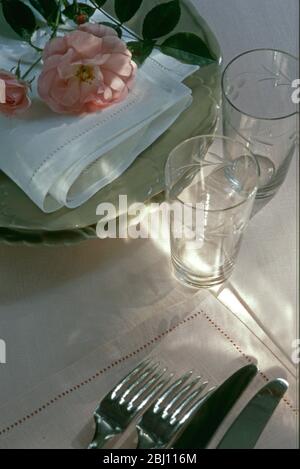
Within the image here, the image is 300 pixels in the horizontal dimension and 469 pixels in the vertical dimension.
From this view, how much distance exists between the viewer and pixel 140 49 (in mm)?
855

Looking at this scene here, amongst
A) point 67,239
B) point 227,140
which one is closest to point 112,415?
point 67,239

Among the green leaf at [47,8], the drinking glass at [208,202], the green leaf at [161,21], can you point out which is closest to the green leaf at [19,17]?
the green leaf at [47,8]

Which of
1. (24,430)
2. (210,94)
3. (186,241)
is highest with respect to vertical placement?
(210,94)

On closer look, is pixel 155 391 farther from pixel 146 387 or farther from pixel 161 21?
pixel 161 21

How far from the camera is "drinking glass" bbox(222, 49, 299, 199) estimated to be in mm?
815

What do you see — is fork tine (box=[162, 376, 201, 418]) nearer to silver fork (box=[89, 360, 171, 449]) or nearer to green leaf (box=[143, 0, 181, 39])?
silver fork (box=[89, 360, 171, 449])

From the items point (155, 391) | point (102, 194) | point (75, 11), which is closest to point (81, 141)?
point (102, 194)

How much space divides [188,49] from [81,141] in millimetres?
178

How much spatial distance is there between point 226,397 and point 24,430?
19 cm

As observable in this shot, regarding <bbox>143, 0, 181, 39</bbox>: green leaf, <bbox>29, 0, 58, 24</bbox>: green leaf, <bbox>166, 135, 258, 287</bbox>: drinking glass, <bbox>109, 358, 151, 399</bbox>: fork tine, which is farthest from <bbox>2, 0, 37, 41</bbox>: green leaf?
<bbox>109, 358, 151, 399</bbox>: fork tine

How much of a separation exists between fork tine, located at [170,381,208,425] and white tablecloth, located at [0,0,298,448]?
21 mm

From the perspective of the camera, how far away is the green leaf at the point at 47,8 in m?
0.86

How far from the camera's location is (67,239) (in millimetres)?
774
